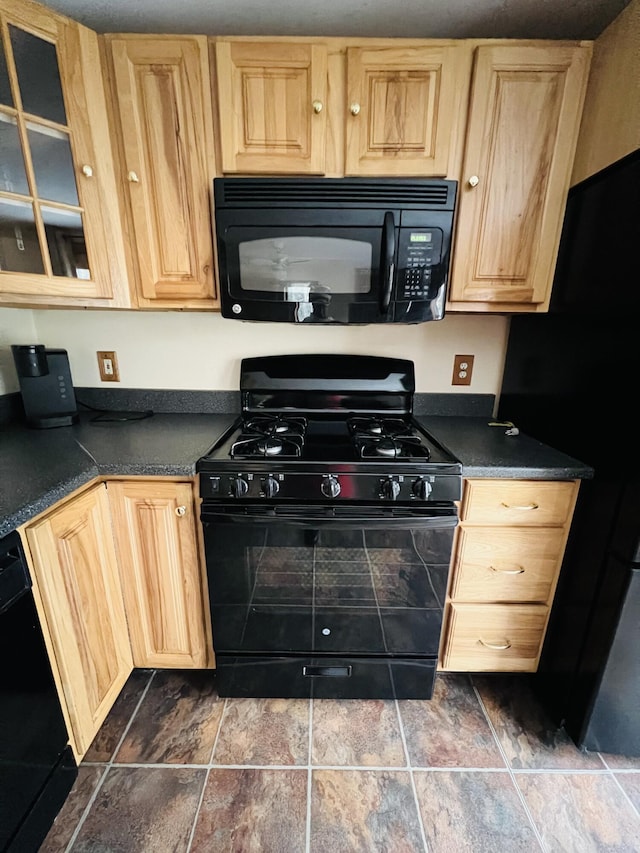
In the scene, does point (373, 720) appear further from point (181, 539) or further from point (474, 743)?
point (181, 539)

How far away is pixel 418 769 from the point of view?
1.17 metres

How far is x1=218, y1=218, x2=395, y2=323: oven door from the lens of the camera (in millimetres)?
1198

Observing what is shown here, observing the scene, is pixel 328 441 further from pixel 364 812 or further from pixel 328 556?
pixel 364 812

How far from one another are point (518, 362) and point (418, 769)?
1508mm

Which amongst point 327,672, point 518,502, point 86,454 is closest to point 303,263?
point 86,454

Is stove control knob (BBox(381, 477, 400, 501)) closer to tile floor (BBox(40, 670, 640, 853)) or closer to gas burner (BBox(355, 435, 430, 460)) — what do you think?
gas burner (BBox(355, 435, 430, 460))

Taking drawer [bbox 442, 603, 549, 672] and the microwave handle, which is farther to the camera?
drawer [bbox 442, 603, 549, 672]

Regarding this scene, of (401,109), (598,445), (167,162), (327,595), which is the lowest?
(327,595)

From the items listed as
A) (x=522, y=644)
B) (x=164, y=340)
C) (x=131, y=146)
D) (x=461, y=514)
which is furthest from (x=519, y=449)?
(x=131, y=146)

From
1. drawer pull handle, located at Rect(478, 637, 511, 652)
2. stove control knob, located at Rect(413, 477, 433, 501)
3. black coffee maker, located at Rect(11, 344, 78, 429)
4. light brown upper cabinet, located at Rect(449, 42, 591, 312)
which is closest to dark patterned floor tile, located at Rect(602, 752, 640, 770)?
drawer pull handle, located at Rect(478, 637, 511, 652)

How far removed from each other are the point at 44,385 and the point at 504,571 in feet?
6.07

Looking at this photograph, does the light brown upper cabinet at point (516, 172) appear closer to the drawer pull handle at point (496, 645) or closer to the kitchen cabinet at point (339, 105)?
the kitchen cabinet at point (339, 105)

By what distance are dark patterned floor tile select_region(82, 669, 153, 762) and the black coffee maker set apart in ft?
3.48

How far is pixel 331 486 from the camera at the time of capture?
3.67 feet
